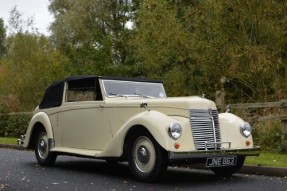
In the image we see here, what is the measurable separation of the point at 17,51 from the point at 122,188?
26.0 metres

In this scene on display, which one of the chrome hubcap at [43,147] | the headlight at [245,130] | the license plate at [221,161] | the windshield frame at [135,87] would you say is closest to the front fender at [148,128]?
the license plate at [221,161]

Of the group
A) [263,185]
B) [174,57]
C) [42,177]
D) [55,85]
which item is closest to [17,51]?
[174,57]

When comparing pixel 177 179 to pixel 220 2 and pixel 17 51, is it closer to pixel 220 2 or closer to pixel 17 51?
pixel 220 2

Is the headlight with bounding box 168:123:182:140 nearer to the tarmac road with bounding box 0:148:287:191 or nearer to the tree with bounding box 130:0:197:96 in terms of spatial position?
the tarmac road with bounding box 0:148:287:191

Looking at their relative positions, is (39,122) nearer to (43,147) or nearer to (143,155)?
(43,147)

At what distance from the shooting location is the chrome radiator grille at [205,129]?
26.6 feet

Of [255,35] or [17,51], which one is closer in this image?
[255,35]

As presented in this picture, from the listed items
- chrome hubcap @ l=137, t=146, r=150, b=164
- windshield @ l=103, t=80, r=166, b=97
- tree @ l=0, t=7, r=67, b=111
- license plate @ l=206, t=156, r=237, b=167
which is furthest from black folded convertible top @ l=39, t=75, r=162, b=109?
tree @ l=0, t=7, r=67, b=111

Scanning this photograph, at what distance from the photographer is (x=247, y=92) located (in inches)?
759

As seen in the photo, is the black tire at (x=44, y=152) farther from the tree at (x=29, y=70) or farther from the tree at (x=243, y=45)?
the tree at (x=29, y=70)

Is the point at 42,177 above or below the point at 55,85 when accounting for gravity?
below

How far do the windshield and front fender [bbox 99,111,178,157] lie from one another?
1.25 metres

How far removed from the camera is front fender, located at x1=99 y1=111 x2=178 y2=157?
25.5ft

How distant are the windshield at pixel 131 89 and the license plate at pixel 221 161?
2.51 metres
